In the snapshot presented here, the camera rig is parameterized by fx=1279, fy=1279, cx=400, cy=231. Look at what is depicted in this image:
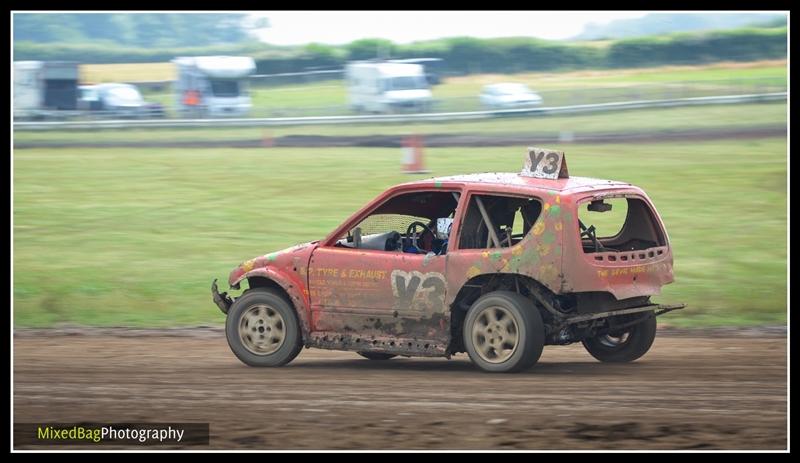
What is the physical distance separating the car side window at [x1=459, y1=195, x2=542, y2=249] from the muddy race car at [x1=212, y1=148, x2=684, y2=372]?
0.01 meters

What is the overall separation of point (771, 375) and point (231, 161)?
698 inches

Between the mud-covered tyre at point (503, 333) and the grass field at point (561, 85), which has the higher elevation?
the grass field at point (561, 85)

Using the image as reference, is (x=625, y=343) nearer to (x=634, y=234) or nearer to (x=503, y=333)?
(x=634, y=234)

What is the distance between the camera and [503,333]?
9852mm

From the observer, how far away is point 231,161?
26656mm

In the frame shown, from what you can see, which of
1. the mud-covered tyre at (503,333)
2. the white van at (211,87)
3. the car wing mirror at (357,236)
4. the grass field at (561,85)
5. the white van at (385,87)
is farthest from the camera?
the white van at (385,87)

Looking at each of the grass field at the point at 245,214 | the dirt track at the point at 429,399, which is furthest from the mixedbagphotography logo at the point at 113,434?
the grass field at the point at 245,214

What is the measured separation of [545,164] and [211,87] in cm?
2450

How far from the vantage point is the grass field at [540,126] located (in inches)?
1176

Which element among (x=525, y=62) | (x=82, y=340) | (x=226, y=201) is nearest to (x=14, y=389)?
(x=82, y=340)

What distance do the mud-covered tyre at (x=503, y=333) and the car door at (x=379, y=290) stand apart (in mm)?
281

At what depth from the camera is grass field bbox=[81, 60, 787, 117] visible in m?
33.0

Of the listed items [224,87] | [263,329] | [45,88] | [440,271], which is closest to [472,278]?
[440,271]

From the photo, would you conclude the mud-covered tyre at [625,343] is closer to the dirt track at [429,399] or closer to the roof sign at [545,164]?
the dirt track at [429,399]
